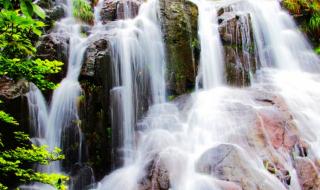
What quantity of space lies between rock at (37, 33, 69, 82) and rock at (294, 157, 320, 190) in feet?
19.4

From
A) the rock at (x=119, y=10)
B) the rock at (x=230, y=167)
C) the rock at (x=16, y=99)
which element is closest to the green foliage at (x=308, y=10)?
the rock at (x=119, y=10)

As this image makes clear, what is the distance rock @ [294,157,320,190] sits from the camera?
6645 mm

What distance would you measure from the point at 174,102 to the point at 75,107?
2779mm

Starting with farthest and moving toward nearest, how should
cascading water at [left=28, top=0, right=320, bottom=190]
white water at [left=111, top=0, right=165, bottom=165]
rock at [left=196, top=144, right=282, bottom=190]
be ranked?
white water at [left=111, top=0, right=165, bottom=165] → cascading water at [left=28, top=0, right=320, bottom=190] → rock at [left=196, top=144, right=282, bottom=190]

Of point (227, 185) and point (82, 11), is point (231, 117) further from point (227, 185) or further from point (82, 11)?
point (82, 11)

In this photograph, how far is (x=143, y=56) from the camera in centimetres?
988

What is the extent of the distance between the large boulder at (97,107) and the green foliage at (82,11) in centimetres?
321

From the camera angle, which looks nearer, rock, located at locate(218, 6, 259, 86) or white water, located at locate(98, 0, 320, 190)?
white water, located at locate(98, 0, 320, 190)

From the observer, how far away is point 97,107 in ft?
27.9

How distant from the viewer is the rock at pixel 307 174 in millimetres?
6645

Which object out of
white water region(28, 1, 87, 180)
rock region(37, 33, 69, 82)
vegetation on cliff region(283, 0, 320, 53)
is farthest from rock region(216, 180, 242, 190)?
vegetation on cliff region(283, 0, 320, 53)

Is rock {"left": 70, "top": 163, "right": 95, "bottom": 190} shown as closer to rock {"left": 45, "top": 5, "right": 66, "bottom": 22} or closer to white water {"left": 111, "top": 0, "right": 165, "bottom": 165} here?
white water {"left": 111, "top": 0, "right": 165, "bottom": 165}

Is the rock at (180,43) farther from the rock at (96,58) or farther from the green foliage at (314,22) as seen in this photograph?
the green foliage at (314,22)

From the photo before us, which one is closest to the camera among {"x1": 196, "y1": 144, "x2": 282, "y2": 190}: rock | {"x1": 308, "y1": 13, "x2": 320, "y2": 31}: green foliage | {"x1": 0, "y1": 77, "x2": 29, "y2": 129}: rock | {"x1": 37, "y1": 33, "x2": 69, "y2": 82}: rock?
{"x1": 196, "y1": 144, "x2": 282, "y2": 190}: rock
